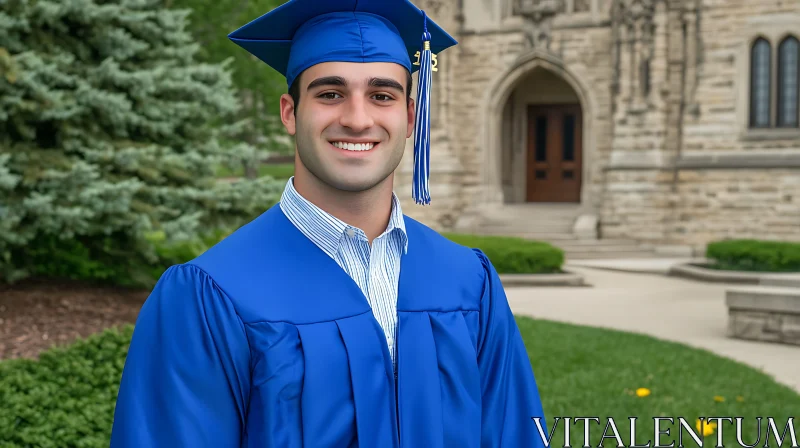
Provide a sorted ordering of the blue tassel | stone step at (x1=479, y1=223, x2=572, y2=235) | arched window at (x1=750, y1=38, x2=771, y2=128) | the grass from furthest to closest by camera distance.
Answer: stone step at (x1=479, y1=223, x2=572, y2=235) < arched window at (x1=750, y1=38, x2=771, y2=128) < the grass < the blue tassel

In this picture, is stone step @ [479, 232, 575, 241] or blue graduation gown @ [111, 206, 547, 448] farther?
stone step @ [479, 232, 575, 241]

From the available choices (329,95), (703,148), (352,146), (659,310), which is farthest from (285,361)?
(703,148)

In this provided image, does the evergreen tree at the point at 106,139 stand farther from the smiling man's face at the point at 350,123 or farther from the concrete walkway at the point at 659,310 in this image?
the smiling man's face at the point at 350,123

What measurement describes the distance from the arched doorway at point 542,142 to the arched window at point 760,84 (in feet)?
15.7

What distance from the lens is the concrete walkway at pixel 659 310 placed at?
26.1 ft

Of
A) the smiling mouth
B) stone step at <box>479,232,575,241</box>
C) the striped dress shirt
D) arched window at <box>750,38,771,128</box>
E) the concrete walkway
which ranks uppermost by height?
arched window at <box>750,38,771,128</box>

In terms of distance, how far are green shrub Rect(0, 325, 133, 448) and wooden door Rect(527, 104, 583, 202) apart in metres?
17.6

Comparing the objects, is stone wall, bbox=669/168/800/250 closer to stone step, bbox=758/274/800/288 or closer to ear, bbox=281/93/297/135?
stone step, bbox=758/274/800/288

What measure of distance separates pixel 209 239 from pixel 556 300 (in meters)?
4.83

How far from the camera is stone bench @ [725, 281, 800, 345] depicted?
27.6ft

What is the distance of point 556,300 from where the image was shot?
38.4ft

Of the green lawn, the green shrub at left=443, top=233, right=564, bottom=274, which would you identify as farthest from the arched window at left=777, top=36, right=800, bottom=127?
the green lawn

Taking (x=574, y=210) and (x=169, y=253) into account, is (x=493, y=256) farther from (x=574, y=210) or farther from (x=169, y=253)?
(x=574, y=210)

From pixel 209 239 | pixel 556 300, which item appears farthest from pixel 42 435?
pixel 556 300
